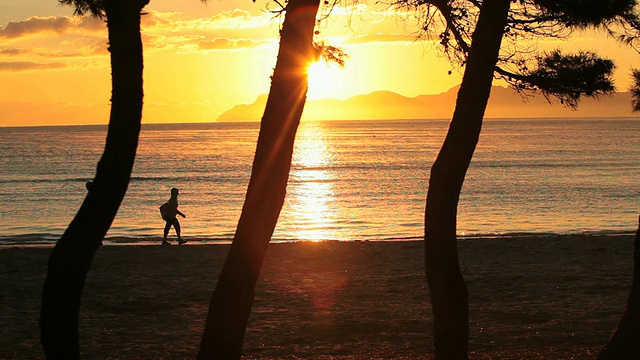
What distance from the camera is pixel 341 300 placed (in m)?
12.3

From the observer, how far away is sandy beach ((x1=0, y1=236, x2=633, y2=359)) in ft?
31.2

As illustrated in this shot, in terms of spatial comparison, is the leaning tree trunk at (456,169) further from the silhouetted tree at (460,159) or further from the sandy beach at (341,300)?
the sandy beach at (341,300)

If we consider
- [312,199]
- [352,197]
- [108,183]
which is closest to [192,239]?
[312,199]

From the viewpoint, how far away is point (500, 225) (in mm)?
29125

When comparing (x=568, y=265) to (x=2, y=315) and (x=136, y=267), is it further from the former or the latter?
(x=2, y=315)

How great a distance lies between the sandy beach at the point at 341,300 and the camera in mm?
9508

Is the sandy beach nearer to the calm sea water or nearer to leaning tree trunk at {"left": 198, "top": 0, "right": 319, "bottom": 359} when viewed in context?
leaning tree trunk at {"left": 198, "top": 0, "right": 319, "bottom": 359}

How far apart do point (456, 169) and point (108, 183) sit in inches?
106

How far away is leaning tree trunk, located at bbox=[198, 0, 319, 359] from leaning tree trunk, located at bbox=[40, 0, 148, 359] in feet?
3.40

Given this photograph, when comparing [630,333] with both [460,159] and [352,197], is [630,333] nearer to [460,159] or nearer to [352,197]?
[460,159]

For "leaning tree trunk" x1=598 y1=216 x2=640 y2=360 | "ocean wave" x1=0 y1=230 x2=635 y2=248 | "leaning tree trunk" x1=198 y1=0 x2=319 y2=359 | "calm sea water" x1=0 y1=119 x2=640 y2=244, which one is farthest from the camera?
"calm sea water" x1=0 y1=119 x2=640 y2=244

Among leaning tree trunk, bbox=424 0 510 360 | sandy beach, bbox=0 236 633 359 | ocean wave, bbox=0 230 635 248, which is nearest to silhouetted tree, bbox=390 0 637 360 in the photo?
leaning tree trunk, bbox=424 0 510 360

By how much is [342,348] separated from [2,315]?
5.18m

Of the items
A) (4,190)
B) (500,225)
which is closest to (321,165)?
(4,190)
